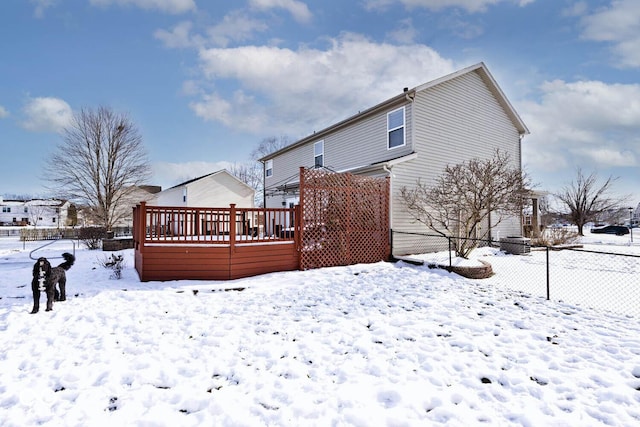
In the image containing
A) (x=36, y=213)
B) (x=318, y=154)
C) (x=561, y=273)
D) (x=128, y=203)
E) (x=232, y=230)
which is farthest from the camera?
(x=36, y=213)

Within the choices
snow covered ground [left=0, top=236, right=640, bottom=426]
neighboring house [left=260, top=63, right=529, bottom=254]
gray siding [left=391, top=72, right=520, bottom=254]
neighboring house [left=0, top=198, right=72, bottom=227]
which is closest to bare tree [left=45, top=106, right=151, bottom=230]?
neighboring house [left=260, top=63, right=529, bottom=254]

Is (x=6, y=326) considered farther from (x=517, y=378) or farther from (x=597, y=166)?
(x=597, y=166)

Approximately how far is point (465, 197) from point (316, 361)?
27.7 ft

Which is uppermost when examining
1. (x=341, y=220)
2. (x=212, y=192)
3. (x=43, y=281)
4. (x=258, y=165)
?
(x=258, y=165)

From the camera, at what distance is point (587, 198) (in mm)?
23062

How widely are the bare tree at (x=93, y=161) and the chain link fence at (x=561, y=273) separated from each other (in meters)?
18.2

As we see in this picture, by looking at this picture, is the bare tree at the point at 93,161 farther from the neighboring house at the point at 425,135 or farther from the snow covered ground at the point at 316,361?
the snow covered ground at the point at 316,361

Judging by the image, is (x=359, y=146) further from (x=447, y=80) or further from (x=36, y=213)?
(x=36, y=213)

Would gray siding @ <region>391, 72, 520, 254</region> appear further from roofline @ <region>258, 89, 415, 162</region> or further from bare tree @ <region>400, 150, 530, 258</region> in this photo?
roofline @ <region>258, 89, 415, 162</region>

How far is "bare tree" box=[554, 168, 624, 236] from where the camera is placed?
22312 millimetres

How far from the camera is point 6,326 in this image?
4.27 meters

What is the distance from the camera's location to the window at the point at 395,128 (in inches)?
430

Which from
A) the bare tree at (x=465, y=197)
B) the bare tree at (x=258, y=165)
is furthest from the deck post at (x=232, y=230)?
the bare tree at (x=258, y=165)

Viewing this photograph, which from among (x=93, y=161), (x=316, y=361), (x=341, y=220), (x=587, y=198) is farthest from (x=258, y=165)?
(x=316, y=361)
